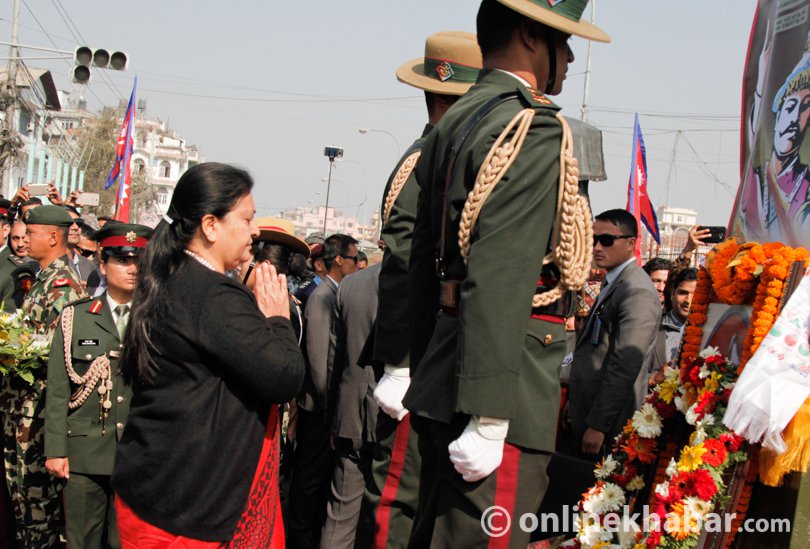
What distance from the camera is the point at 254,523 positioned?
3.21 m

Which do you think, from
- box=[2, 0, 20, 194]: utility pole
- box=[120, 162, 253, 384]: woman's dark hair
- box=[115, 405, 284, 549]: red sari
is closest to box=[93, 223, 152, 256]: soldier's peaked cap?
box=[120, 162, 253, 384]: woman's dark hair

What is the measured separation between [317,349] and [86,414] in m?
1.78

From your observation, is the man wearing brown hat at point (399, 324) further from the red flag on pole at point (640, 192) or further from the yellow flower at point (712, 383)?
the red flag on pole at point (640, 192)

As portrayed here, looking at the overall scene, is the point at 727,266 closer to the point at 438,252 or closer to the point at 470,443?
the point at 438,252

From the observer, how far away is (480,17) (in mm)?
2889

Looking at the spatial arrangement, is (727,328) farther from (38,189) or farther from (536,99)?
(38,189)

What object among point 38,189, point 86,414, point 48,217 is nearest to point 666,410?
point 86,414

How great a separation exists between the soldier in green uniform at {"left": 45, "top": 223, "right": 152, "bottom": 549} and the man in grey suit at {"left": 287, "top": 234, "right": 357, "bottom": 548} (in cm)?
159

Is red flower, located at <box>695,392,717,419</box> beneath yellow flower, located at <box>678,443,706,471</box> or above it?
above

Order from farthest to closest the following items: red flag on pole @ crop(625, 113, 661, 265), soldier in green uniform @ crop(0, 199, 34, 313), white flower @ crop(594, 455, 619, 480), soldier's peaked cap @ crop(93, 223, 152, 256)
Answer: red flag on pole @ crop(625, 113, 661, 265)
soldier in green uniform @ crop(0, 199, 34, 313)
soldier's peaked cap @ crop(93, 223, 152, 256)
white flower @ crop(594, 455, 619, 480)

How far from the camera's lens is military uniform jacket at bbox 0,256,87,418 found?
5.04 m

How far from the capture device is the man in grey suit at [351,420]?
5.14m

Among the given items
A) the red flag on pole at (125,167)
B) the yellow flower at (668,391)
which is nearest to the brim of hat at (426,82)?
the yellow flower at (668,391)

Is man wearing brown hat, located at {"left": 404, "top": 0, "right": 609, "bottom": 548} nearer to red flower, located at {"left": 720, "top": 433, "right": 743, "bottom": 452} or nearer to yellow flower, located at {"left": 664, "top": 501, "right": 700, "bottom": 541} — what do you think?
yellow flower, located at {"left": 664, "top": 501, "right": 700, "bottom": 541}
